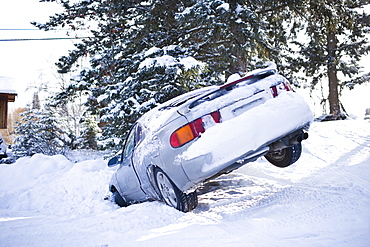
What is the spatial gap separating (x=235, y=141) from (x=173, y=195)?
1.11 metres

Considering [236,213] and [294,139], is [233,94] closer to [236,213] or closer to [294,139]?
[294,139]

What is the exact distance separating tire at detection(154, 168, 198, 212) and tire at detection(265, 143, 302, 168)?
6.84 ft

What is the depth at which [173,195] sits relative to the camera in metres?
3.50

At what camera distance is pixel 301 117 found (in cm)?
347

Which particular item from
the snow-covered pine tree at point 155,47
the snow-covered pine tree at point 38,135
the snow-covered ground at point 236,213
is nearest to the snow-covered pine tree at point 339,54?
the snow-covered pine tree at point 155,47

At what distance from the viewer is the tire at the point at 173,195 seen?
3.34 meters

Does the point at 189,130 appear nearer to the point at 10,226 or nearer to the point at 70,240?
the point at 70,240

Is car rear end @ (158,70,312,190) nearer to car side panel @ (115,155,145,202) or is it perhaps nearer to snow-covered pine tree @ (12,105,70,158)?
car side panel @ (115,155,145,202)

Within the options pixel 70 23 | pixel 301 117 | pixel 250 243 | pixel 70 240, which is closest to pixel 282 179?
pixel 301 117

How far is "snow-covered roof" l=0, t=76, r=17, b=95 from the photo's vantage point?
64.3 feet

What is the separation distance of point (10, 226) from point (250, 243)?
315 cm

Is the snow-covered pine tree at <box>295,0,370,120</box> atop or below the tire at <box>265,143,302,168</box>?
atop

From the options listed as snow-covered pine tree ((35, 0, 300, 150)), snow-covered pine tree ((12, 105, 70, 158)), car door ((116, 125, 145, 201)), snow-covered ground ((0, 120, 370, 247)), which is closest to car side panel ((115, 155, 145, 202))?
car door ((116, 125, 145, 201))

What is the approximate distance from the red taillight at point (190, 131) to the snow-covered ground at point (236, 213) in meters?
0.85
